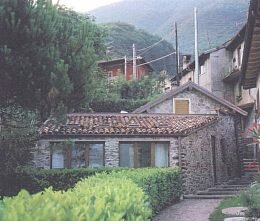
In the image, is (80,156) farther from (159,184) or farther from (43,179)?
(159,184)

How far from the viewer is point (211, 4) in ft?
347

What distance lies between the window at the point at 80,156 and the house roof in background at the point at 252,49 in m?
7.05

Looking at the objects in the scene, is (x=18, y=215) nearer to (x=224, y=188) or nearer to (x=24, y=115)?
(x=24, y=115)

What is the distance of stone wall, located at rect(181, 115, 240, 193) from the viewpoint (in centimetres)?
2098

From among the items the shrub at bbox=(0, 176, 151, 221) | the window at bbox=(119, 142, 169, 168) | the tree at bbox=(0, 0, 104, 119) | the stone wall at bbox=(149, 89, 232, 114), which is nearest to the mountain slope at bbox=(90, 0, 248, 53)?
the stone wall at bbox=(149, 89, 232, 114)

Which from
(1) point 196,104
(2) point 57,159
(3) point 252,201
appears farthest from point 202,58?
(3) point 252,201

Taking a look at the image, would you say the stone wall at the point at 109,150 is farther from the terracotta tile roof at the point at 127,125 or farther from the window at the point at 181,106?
the window at the point at 181,106

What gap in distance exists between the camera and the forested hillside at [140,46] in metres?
64.8

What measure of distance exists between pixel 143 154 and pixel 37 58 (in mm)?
10456

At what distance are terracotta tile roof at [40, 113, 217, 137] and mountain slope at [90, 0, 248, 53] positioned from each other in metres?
→ 32.0

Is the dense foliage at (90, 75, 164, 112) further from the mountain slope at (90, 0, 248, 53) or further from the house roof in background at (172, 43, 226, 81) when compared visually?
the mountain slope at (90, 0, 248, 53)

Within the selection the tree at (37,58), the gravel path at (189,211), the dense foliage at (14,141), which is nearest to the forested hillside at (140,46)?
the dense foliage at (14,141)

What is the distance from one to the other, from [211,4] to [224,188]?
89.5m

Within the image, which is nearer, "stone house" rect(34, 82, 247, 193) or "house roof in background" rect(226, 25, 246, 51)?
"stone house" rect(34, 82, 247, 193)
